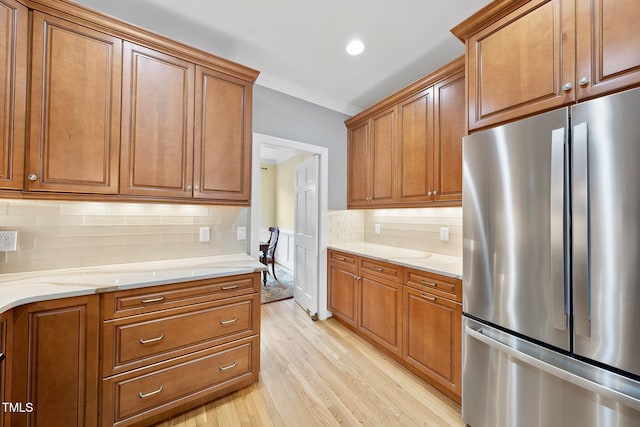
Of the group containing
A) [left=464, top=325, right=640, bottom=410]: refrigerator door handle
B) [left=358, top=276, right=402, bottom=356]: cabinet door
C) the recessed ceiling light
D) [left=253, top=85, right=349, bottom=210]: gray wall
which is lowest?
[left=358, top=276, right=402, bottom=356]: cabinet door

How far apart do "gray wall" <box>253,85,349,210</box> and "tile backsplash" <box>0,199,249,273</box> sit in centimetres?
103

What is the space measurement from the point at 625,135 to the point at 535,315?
0.86 m

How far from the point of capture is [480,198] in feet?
4.78

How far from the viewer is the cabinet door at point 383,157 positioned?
8.58 ft

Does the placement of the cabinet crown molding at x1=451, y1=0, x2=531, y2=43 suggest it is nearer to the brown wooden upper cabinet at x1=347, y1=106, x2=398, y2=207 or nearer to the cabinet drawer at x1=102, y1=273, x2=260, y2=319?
the brown wooden upper cabinet at x1=347, y1=106, x2=398, y2=207

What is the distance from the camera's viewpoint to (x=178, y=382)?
162cm

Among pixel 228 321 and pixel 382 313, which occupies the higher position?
pixel 228 321

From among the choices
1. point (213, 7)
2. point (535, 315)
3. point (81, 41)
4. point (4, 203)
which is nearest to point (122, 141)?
point (81, 41)

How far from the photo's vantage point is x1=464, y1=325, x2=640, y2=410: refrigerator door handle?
0.98m

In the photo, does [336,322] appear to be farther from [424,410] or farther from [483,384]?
[483,384]

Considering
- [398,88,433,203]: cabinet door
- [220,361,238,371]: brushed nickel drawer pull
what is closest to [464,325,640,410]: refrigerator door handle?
[398,88,433,203]: cabinet door

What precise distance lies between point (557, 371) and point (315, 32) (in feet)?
8.47

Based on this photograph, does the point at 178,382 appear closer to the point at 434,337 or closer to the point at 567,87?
the point at 434,337

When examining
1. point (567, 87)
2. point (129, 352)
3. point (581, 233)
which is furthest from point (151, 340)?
point (567, 87)
